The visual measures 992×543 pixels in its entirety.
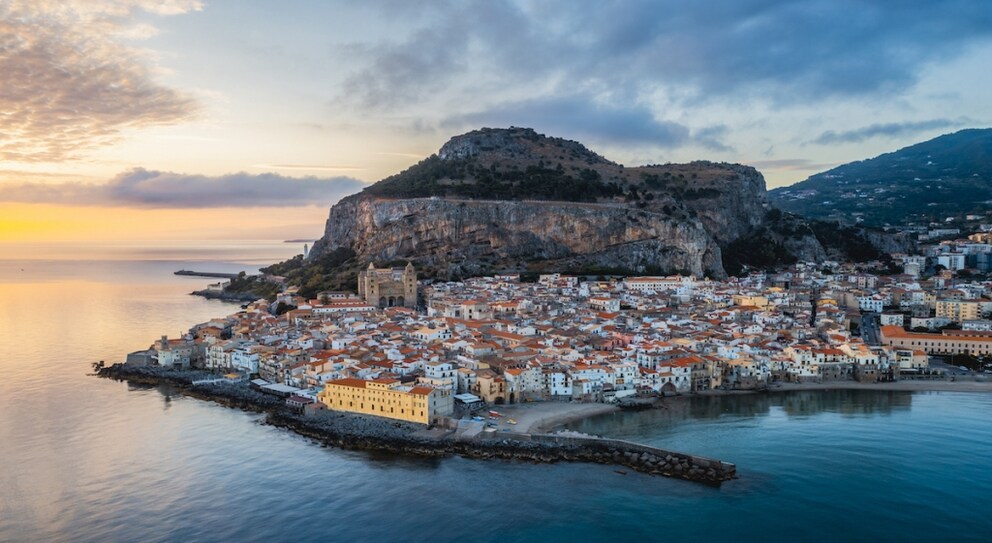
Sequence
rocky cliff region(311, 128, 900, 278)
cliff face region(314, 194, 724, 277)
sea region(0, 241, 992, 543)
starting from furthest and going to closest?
rocky cliff region(311, 128, 900, 278), cliff face region(314, 194, 724, 277), sea region(0, 241, 992, 543)

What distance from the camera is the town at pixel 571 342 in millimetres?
22250

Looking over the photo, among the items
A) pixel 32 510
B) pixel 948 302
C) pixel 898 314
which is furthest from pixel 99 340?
pixel 948 302

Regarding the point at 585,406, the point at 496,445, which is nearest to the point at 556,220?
the point at 585,406

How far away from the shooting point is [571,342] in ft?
89.9

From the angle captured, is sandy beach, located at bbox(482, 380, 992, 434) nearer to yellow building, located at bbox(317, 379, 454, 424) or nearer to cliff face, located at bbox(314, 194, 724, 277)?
yellow building, located at bbox(317, 379, 454, 424)

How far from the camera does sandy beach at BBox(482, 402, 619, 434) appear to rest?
1912cm

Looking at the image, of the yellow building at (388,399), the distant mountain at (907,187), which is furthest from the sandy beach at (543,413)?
the distant mountain at (907,187)

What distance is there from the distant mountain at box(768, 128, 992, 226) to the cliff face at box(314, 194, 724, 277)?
1251 inches

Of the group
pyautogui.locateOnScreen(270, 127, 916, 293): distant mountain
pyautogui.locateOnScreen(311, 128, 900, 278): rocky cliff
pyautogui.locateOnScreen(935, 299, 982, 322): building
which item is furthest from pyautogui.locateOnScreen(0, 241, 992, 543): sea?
pyautogui.locateOnScreen(311, 128, 900, 278): rocky cliff

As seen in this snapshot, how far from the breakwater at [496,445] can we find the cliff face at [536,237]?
3404 centimetres

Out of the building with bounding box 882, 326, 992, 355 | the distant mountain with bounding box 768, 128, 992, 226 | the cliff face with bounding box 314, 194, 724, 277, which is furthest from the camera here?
the distant mountain with bounding box 768, 128, 992, 226

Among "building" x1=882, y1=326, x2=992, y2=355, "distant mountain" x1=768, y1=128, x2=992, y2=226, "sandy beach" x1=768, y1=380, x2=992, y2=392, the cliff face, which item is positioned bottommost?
"sandy beach" x1=768, y1=380, x2=992, y2=392

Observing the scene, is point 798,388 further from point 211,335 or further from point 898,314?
point 211,335

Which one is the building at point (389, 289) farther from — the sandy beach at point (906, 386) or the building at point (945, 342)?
the building at point (945, 342)
